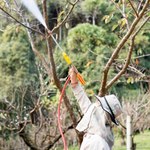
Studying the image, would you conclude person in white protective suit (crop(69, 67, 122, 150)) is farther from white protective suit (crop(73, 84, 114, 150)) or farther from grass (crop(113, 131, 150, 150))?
grass (crop(113, 131, 150, 150))

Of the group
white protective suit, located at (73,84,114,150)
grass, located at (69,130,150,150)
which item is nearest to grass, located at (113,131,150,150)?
grass, located at (69,130,150,150)

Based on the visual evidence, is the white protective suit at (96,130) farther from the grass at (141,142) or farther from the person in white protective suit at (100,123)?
the grass at (141,142)

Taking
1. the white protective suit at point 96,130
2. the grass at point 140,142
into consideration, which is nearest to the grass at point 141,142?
the grass at point 140,142

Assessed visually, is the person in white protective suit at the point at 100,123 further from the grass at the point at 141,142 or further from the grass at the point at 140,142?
the grass at the point at 141,142

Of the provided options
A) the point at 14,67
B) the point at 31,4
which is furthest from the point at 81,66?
the point at 31,4

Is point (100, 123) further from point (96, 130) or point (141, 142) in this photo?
point (141, 142)

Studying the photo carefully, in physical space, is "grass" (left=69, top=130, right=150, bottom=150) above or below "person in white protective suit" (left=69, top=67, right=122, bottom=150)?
below

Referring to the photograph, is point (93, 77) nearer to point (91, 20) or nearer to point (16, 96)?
point (16, 96)

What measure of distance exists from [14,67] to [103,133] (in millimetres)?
9200

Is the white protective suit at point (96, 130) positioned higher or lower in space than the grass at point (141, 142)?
higher

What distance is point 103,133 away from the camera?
1.93m

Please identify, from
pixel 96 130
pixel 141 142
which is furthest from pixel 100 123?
pixel 141 142

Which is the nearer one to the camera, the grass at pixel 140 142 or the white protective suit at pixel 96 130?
the white protective suit at pixel 96 130

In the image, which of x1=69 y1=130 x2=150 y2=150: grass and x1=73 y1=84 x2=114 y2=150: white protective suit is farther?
x1=69 y1=130 x2=150 y2=150: grass
